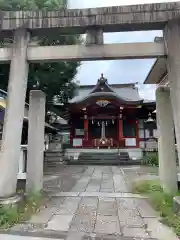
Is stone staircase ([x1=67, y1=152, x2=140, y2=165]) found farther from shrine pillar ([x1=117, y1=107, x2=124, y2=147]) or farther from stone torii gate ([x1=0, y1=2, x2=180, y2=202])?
stone torii gate ([x1=0, y1=2, x2=180, y2=202])

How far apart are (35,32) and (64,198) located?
14.3ft

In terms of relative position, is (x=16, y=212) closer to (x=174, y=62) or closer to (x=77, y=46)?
(x=77, y=46)

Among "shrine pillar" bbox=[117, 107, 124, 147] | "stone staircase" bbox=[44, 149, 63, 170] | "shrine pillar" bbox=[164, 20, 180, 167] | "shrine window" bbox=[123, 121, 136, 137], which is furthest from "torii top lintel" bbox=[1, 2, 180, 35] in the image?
"shrine window" bbox=[123, 121, 136, 137]

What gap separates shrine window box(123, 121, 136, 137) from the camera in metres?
18.5

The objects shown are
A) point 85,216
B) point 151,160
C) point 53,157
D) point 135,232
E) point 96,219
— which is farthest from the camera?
point 53,157

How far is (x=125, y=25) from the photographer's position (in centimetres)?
505

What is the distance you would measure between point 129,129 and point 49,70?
9.87 metres

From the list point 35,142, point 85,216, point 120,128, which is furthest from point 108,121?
point 85,216

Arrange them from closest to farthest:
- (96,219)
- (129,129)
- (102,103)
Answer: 1. (96,219)
2. (102,103)
3. (129,129)

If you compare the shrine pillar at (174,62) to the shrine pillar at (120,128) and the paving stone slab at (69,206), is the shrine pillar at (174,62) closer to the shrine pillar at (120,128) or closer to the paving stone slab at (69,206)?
the paving stone slab at (69,206)

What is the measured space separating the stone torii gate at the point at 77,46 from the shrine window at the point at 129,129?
13.8 meters

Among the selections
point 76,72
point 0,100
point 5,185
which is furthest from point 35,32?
point 76,72

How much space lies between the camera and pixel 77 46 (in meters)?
5.06

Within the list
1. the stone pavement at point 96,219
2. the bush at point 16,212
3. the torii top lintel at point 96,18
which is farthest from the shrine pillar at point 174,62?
the bush at point 16,212
